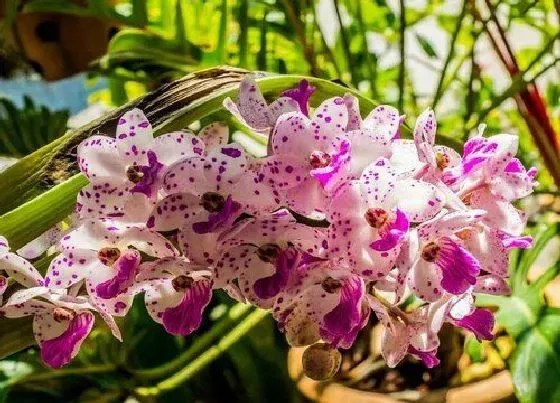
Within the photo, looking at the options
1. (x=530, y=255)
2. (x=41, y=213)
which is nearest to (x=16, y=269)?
(x=41, y=213)

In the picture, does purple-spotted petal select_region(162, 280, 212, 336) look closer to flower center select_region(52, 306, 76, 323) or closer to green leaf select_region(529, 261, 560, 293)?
flower center select_region(52, 306, 76, 323)

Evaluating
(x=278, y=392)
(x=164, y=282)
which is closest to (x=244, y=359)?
(x=278, y=392)

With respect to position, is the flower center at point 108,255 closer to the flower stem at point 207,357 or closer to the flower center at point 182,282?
the flower center at point 182,282

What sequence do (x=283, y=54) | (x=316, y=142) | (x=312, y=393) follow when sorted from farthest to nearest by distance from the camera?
(x=283, y=54)
(x=312, y=393)
(x=316, y=142)

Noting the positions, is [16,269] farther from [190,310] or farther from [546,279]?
[546,279]

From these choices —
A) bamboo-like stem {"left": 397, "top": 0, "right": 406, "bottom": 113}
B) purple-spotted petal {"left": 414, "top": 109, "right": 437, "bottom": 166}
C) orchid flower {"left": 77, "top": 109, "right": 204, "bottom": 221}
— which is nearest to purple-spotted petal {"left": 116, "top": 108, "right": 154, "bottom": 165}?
orchid flower {"left": 77, "top": 109, "right": 204, "bottom": 221}

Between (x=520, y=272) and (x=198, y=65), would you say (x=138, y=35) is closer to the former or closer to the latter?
(x=198, y=65)
